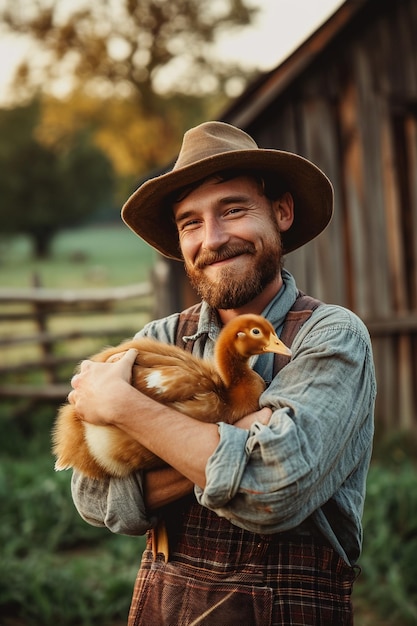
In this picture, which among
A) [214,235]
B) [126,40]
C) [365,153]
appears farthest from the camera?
[126,40]

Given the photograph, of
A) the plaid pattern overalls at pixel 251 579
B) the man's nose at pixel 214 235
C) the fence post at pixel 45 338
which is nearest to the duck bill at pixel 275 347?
the man's nose at pixel 214 235

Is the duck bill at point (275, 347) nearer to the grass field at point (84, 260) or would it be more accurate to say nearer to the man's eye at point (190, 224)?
the man's eye at point (190, 224)

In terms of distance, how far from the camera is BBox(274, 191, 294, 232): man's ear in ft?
10.4

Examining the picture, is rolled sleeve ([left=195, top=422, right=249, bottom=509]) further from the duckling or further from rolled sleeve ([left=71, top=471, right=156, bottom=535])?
rolled sleeve ([left=71, top=471, right=156, bottom=535])

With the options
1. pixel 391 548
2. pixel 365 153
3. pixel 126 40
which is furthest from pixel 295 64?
pixel 126 40

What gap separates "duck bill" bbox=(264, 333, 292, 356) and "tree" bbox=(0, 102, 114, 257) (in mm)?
45552

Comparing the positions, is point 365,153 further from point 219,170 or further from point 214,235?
point 214,235

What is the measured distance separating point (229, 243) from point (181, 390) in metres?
0.63

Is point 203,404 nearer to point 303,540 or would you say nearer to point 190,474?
point 190,474

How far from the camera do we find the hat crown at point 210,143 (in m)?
2.95

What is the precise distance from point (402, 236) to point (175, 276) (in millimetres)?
2631

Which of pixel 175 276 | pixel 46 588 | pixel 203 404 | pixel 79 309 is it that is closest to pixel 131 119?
pixel 79 309

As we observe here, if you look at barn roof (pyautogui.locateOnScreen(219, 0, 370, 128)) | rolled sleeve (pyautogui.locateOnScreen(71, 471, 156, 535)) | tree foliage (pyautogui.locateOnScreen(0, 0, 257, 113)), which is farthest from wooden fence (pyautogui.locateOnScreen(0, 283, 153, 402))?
tree foliage (pyautogui.locateOnScreen(0, 0, 257, 113))

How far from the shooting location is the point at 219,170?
293 centimetres
